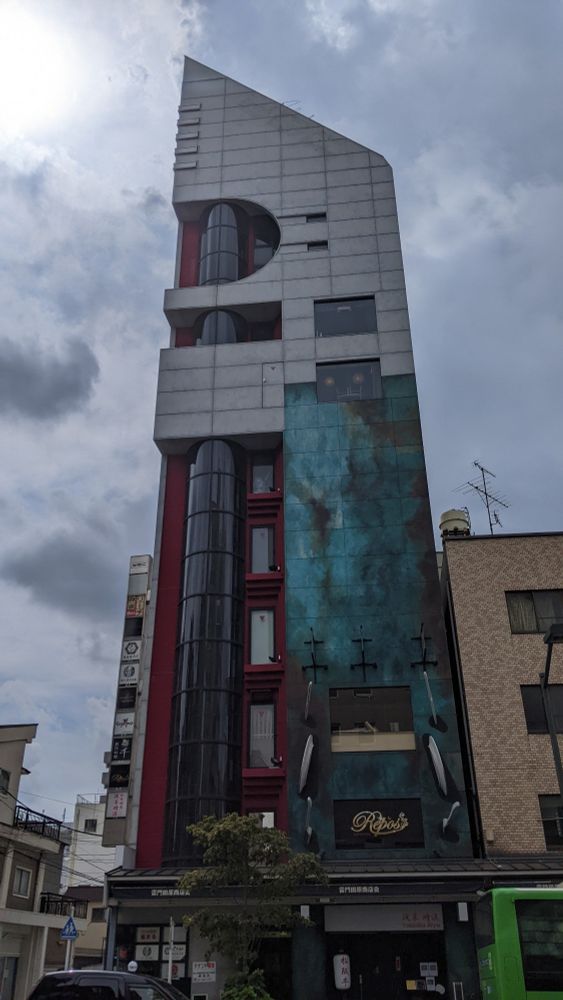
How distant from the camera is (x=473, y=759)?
35.2 metres

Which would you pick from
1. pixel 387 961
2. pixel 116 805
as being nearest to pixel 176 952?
pixel 116 805

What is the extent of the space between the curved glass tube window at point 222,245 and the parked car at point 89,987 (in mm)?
42177

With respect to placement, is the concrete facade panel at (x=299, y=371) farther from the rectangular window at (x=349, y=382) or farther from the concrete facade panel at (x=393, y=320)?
the concrete facade panel at (x=393, y=320)

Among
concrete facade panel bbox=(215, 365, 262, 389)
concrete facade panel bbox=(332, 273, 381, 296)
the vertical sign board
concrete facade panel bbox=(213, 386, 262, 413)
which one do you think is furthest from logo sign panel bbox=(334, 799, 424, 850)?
concrete facade panel bbox=(332, 273, 381, 296)

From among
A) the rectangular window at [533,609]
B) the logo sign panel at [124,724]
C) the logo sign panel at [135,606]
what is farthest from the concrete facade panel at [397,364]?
the logo sign panel at [124,724]

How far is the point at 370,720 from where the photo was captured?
37625 mm

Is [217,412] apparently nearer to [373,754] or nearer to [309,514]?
→ [309,514]

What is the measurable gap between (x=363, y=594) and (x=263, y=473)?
10.4 metres

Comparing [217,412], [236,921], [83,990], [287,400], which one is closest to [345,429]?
[287,400]

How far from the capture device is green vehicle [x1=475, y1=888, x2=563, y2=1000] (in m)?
17.2

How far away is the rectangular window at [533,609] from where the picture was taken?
124ft

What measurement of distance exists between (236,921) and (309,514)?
2090cm

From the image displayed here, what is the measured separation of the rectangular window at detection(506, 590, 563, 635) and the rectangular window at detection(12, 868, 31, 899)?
27.5m

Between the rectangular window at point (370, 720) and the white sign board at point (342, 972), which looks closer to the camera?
the white sign board at point (342, 972)
